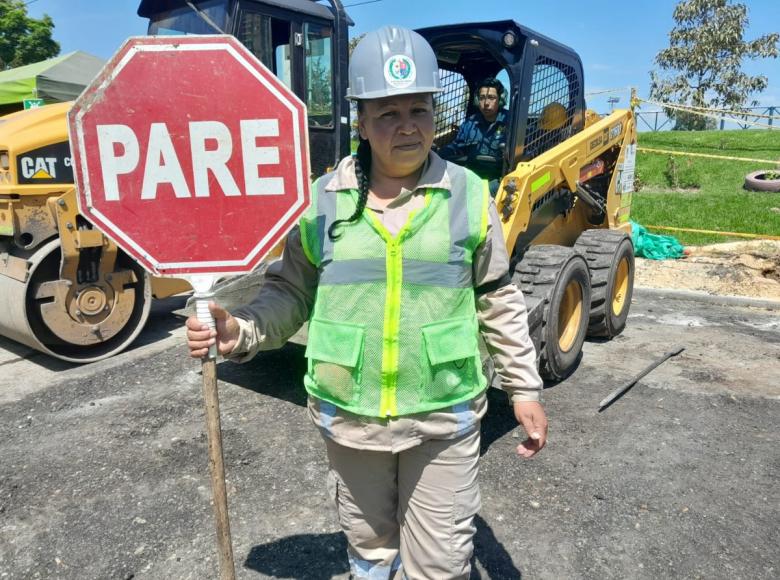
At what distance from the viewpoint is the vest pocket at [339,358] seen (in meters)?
1.78

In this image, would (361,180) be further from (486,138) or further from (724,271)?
(724,271)

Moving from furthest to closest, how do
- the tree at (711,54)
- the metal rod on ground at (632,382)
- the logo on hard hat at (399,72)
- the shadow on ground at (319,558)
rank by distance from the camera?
the tree at (711,54) < the metal rod on ground at (632,382) < the shadow on ground at (319,558) < the logo on hard hat at (399,72)

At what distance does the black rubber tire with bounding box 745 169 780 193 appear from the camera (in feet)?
43.9

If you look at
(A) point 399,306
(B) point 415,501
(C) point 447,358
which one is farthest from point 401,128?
(B) point 415,501

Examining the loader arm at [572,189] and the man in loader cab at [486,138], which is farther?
the man in loader cab at [486,138]

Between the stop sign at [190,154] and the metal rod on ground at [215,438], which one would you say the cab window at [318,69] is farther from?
the metal rod on ground at [215,438]

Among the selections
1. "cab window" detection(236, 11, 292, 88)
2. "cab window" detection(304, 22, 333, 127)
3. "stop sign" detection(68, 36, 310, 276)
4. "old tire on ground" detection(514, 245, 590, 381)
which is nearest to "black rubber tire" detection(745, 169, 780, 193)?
"old tire on ground" detection(514, 245, 590, 381)

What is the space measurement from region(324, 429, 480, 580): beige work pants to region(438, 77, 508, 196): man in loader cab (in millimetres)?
2904

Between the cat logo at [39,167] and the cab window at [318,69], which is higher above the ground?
the cab window at [318,69]

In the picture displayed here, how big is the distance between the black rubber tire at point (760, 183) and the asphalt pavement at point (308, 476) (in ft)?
33.0

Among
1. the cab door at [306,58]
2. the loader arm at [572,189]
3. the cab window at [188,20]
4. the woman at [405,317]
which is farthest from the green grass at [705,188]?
the woman at [405,317]

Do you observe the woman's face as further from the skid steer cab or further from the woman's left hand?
the skid steer cab

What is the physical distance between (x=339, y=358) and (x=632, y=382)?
3274 millimetres

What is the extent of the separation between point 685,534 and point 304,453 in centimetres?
188
